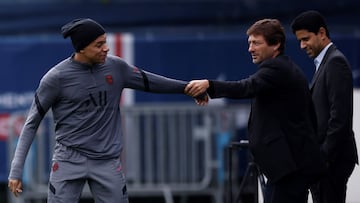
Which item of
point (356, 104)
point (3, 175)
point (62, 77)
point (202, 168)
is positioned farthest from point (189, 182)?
point (62, 77)

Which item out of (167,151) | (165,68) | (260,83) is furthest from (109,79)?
(165,68)

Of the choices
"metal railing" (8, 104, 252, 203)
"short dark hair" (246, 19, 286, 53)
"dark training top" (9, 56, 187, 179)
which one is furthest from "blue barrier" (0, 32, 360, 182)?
"short dark hair" (246, 19, 286, 53)

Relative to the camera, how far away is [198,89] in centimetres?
731

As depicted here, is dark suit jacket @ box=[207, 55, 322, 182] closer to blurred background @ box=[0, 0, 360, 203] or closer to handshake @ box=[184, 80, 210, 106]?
handshake @ box=[184, 80, 210, 106]

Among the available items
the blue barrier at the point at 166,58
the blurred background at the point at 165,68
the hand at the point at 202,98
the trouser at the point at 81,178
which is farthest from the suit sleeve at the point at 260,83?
the blue barrier at the point at 166,58

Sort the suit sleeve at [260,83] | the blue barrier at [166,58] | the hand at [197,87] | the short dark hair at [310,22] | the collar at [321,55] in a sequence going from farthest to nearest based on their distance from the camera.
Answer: the blue barrier at [166,58], the collar at [321,55], the short dark hair at [310,22], the hand at [197,87], the suit sleeve at [260,83]

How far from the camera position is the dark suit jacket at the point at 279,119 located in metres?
6.98

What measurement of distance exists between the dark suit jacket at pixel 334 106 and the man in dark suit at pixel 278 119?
0.25 meters

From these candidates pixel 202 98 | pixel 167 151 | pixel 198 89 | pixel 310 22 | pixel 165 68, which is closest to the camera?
pixel 198 89

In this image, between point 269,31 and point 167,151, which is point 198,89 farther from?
point 167,151

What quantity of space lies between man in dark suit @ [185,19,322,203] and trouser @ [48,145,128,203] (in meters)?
0.97

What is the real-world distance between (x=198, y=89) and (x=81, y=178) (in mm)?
967

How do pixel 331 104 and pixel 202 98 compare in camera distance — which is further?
pixel 202 98

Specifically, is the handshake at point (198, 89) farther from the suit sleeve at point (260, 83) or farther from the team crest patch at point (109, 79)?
the team crest patch at point (109, 79)
